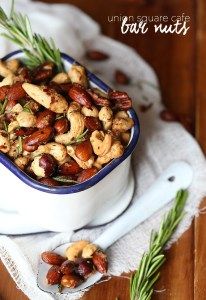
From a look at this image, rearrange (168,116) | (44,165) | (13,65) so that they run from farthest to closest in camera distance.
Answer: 1. (168,116)
2. (13,65)
3. (44,165)

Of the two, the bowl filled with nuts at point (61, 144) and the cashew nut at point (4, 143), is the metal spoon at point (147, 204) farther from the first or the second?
the cashew nut at point (4, 143)

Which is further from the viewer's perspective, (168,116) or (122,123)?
(168,116)

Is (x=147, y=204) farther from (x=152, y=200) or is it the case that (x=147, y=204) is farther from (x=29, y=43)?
(x=29, y=43)

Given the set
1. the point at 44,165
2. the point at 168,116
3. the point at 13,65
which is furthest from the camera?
the point at 168,116

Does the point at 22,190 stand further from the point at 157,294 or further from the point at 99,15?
the point at 99,15

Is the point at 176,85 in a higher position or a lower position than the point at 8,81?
lower

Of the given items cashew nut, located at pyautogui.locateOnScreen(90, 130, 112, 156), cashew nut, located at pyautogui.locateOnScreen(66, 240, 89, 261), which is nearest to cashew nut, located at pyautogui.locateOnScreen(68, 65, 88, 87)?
cashew nut, located at pyautogui.locateOnScreen(90, 130, 112, 156)

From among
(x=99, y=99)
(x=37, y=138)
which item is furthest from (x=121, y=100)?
(x=37, y=138)

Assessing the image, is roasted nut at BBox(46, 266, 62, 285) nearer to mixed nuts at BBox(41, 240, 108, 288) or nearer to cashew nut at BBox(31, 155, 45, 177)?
mixed nuts at BBox(41, 240, 108, 288)
